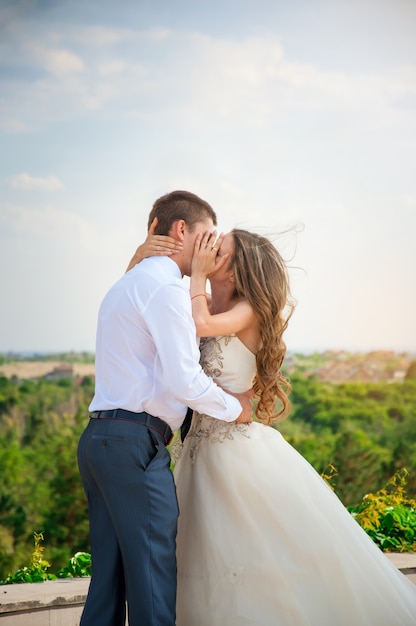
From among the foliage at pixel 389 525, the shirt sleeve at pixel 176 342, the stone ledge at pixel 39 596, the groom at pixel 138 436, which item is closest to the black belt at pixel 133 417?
the groom at pixel 138 436

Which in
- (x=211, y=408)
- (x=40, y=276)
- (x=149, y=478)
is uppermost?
(x=40, y=276)

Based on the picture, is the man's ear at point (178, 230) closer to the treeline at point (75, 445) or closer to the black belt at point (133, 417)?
the black belt at point (133, 417)

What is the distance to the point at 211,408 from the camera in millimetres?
2803

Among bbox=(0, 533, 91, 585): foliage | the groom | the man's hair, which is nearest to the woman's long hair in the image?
the man's hair

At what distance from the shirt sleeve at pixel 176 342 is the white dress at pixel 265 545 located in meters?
0.43

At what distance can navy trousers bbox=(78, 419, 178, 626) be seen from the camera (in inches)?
103

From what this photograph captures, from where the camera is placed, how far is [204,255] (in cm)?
301

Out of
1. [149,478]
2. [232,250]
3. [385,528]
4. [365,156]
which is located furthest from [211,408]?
[365,156]

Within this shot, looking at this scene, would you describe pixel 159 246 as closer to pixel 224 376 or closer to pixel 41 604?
pixel 224 376

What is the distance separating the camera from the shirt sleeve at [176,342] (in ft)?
8.70

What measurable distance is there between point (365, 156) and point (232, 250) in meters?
45.0

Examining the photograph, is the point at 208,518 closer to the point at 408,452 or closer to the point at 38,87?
the point at 408,452

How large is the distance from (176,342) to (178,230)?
51cm

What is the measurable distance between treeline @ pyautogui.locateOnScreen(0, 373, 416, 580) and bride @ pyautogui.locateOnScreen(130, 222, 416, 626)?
16.4 m
